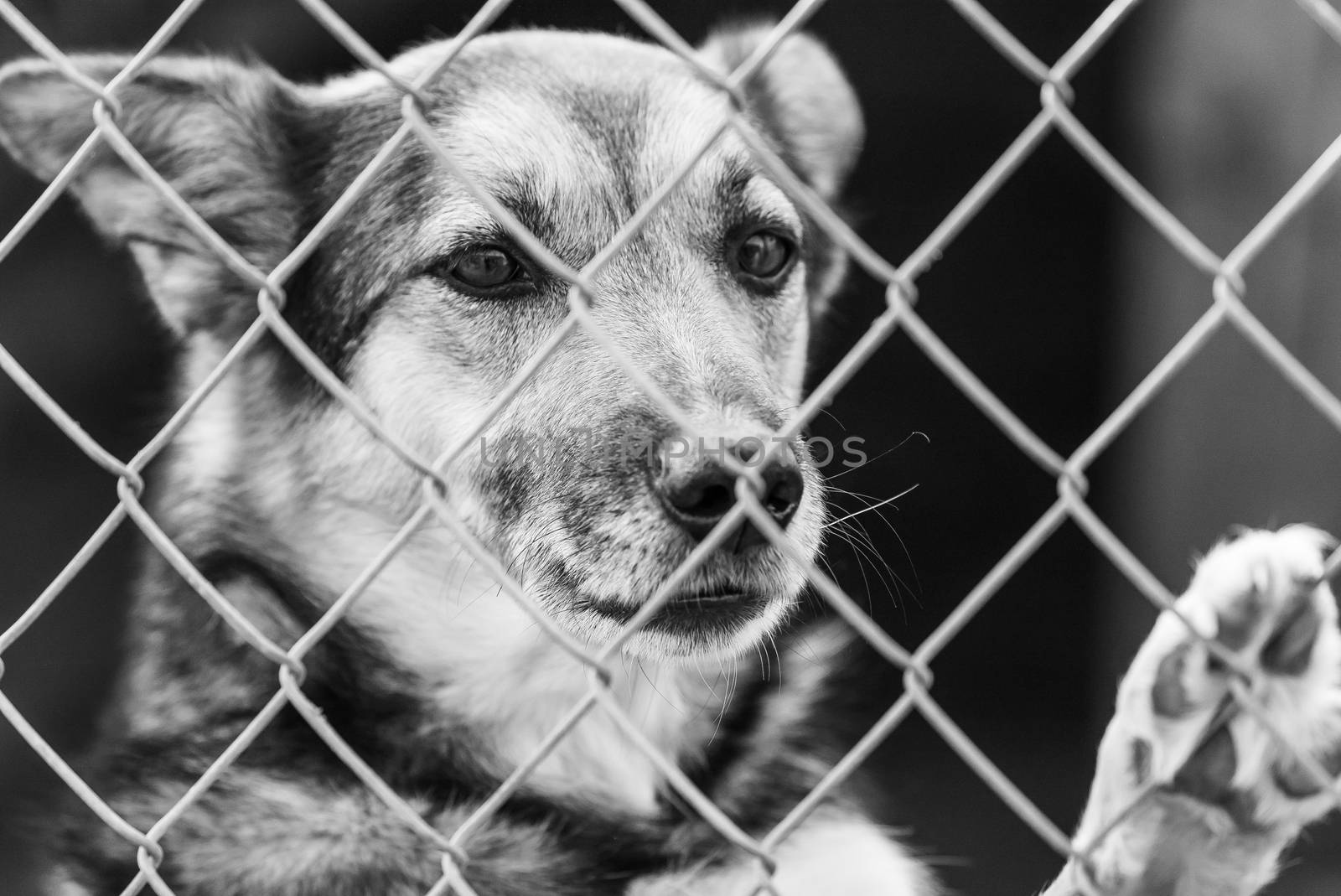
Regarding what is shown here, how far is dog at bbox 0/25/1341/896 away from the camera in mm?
1851

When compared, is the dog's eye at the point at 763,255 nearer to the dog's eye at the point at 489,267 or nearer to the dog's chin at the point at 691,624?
the dog's eye at the point at 489,267

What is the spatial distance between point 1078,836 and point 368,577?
93 cm

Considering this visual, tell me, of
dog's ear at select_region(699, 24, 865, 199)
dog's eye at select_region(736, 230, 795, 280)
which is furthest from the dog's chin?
dog's ear at select_region(699, 24, 865, 199)

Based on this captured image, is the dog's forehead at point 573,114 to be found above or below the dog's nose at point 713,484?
above

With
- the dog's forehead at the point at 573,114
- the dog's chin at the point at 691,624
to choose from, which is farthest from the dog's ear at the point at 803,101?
the dog's chin at the point at 691,624

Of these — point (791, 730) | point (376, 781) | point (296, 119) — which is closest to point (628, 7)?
point (376, 781)

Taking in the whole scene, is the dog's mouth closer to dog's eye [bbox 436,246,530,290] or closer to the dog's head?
the dog's head

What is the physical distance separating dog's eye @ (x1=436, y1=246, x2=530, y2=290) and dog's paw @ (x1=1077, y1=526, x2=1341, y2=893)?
117 centimetres

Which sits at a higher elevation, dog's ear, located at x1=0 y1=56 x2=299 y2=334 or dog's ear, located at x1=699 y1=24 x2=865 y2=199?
dog's ear, located at x1=699 y1=24 x2=865 y2=199

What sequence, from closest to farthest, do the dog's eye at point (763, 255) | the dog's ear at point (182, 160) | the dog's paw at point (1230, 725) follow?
the dog's paw at point (1230, 725) < the dog's ear at point (182, 160) < the dog's eye at point (763, 255)

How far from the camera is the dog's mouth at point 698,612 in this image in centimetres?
176

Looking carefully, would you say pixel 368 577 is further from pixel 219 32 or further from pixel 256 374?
pixel 219 32

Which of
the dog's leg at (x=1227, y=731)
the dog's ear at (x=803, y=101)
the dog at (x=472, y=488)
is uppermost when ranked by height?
the dog's ear at (x=803, y=101)

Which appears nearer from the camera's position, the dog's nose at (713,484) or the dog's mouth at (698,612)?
the dog's nose at (713,484)
